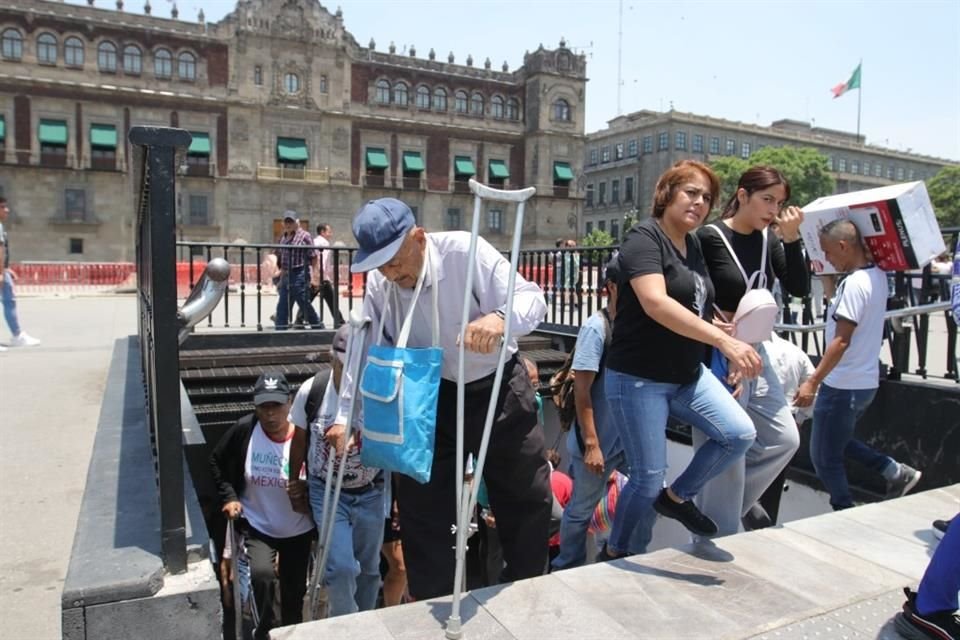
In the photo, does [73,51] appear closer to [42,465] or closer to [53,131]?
[53,131]

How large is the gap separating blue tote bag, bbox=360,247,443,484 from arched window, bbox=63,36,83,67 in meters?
50.1

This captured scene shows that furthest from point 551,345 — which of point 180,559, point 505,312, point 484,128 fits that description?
point 484,128

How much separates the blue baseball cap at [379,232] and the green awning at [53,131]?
159 feet

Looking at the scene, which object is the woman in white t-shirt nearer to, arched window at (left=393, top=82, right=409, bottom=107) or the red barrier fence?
the red barrier fence

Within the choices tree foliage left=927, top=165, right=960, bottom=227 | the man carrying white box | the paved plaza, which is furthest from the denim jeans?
tree foliage left=927, top=165, right=960, bottom=227

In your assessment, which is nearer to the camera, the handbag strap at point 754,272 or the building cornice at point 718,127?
the handbag strap at point 754,272

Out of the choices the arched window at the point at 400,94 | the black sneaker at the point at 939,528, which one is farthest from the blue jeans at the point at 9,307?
the arched window at the point at 400,94

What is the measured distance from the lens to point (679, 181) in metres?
3.35

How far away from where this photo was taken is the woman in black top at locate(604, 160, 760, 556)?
3230 millimetres

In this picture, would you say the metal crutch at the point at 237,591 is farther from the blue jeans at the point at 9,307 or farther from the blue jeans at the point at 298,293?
the blue jeans at the point at 9,307

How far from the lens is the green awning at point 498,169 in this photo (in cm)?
5541

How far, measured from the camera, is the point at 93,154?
144 feet

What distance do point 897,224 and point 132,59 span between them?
163 feet

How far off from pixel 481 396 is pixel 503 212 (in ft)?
172
